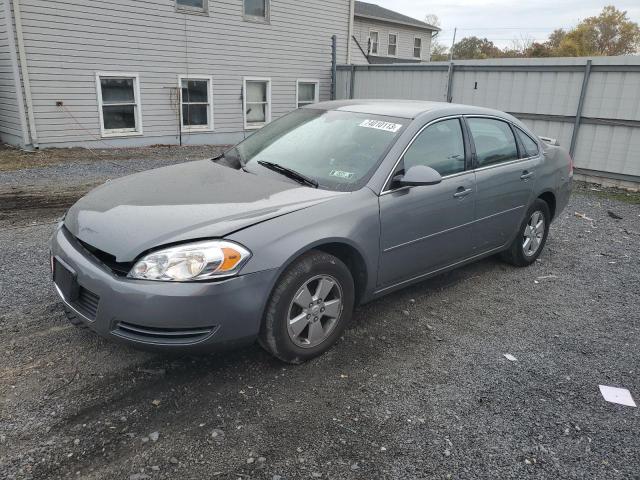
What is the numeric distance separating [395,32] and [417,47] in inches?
98.9

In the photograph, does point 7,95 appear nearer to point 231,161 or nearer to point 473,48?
point 231,161

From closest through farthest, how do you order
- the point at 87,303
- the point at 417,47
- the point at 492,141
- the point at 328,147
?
the point at 87,303, the point at 328,147, the point at 492,141, the point at 417,47

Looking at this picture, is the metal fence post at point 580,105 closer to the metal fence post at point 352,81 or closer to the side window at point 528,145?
the side window at point 528,145

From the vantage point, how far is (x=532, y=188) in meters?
5.08

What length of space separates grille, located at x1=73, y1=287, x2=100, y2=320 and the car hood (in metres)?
0.27

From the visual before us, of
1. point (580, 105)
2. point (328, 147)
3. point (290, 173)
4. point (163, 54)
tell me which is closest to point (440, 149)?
point (328, 147)

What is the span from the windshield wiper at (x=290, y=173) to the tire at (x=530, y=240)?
260 centimetres

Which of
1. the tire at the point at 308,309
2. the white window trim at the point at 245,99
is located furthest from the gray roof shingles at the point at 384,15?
the tire at the point at 308,309

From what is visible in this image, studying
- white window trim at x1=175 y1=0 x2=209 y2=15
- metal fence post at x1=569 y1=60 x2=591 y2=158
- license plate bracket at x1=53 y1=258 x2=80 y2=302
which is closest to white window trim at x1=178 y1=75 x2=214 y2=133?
white window trim at x1=175 y1=0 x2=209 y2=15

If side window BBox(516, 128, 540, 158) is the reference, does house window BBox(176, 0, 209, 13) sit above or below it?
above

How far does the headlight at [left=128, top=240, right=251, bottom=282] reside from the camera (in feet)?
8.99

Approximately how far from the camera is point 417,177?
11.8 ft

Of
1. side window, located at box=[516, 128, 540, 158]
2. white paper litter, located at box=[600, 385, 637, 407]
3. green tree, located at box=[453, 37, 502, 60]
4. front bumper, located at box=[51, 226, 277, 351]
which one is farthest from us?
green tree, located at box=[453, 37, 502, 60]

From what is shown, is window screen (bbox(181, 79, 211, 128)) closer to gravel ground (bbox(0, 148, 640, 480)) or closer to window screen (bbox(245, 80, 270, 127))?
window screen (bbox(245, 80, 270, 127))
